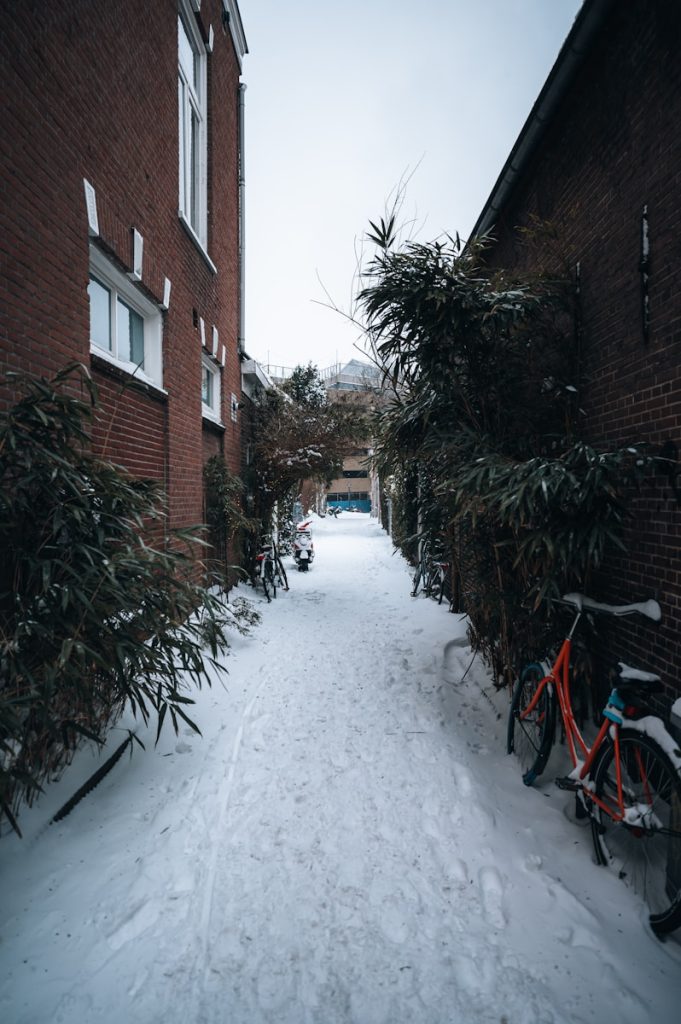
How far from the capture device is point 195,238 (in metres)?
5.98

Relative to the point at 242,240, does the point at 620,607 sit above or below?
below

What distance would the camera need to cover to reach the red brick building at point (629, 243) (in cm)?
262

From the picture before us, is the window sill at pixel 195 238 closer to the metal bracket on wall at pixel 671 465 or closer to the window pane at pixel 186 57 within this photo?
the window pane at pixel 186 57

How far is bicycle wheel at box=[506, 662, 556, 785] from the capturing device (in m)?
2.74

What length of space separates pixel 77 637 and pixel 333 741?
2152 mm

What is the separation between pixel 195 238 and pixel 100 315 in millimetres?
2727

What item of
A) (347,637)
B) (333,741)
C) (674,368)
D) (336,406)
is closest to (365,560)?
(336,406)

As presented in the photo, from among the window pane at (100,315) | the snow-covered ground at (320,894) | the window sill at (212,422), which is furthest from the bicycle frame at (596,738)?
the window sill at (212,422)

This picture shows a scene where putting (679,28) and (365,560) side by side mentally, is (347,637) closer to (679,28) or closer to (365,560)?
(679,28)

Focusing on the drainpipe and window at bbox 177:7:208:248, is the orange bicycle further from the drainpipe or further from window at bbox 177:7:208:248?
the drainpipe

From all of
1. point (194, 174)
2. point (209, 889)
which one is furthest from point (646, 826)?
point (194, 174)

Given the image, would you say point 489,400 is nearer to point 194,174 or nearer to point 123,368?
point 123,368

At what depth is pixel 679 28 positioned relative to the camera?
251cm

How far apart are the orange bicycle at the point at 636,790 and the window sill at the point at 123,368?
10.9 ft
